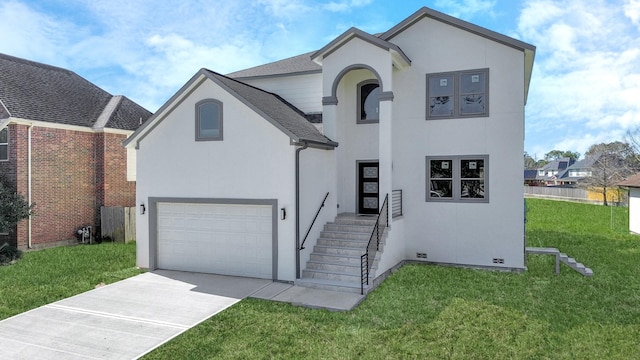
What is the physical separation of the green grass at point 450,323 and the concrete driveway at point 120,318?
21.5 inches

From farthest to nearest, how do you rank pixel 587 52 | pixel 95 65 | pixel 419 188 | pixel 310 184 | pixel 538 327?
pixel 587 52, pixel 95 65, pixel 419 188, pixel 310 184, pixel 538 327

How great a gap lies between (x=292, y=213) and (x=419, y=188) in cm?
446

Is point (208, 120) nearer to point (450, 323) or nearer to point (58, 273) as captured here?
point (58, 273)

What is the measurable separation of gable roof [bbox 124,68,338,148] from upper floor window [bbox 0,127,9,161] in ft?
23.3

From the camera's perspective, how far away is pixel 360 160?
43.0ft

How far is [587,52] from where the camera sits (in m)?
24.6

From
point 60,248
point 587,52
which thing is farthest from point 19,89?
point 587,52

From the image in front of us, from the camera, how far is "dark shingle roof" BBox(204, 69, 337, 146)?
10.2m

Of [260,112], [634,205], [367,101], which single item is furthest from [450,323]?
[634,205]

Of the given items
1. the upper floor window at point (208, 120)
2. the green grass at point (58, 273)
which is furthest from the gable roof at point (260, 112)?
the green grass at point (58, 273)

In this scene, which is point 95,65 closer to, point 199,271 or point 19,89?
point 19,89

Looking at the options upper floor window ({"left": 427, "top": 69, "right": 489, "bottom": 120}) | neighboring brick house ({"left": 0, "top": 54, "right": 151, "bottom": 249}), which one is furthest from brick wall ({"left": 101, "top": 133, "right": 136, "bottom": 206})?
upper floor window ({"left": 427, "top": 69, "right": 489, "bottom": 120})

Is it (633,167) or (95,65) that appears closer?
(95,65)

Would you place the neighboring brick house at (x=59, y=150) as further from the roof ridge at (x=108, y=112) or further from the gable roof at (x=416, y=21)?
the gable roof at (x=416, y=21)
